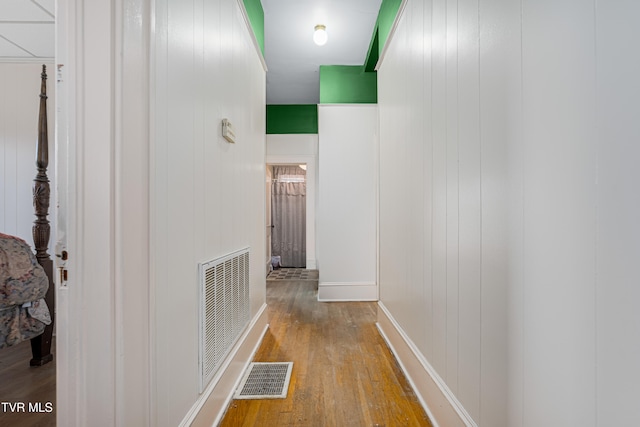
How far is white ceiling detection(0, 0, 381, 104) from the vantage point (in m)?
2.37

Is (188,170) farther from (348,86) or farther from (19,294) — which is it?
(348,86)

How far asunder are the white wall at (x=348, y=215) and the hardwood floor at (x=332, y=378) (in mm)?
500

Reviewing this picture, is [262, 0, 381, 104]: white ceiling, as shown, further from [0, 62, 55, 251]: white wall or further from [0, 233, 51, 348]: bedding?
[0, 233, 51, 348]: bedding

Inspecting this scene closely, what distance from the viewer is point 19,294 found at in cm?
168

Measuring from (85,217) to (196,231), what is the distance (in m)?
0.52

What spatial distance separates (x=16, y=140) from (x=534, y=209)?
12.4 feet

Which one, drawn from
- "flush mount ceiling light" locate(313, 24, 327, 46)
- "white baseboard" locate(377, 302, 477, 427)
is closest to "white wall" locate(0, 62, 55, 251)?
"flush mount ceiling light" locate(313, 24, 327, 46)

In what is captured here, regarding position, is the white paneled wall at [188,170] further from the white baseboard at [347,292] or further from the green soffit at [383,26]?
the white baseboard at [347,292]

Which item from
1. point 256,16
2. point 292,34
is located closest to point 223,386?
point 256,16

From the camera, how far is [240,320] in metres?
1.93

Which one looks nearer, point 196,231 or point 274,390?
point 196,231

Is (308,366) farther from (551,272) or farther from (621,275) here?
(621,275)

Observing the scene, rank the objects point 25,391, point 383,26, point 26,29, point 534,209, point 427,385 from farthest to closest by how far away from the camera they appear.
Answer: point 383,26 → point 26,29 → point 25,391 → point 427,385 → point 534,209

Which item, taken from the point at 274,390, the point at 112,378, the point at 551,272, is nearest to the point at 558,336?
the point at 551,272
